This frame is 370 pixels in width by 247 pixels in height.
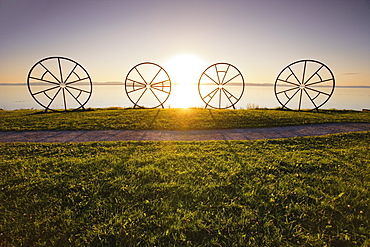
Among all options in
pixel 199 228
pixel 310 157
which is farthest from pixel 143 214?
pixel 310 157

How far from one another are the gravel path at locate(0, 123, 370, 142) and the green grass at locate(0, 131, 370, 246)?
1530mm

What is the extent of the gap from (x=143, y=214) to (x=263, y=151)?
4.01 meters

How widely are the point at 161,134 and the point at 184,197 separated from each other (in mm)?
4572

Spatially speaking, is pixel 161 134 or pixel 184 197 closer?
pixel 184 197

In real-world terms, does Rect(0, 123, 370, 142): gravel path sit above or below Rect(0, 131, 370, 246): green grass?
above

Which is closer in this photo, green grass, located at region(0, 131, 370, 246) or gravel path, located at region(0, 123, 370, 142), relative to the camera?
green grass, located at region(0, 131, 370, 246)

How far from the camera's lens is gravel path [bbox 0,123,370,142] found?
7.32 meters

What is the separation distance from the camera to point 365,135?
7656 millimetres

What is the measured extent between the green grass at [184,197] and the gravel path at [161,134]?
1530 millimetres

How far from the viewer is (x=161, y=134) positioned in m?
7.95

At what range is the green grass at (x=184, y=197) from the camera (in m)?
2.71

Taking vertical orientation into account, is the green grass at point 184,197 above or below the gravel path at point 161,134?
below

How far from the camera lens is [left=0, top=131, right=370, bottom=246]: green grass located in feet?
8.87

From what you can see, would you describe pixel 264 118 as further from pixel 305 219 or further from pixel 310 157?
pixel 305 219
